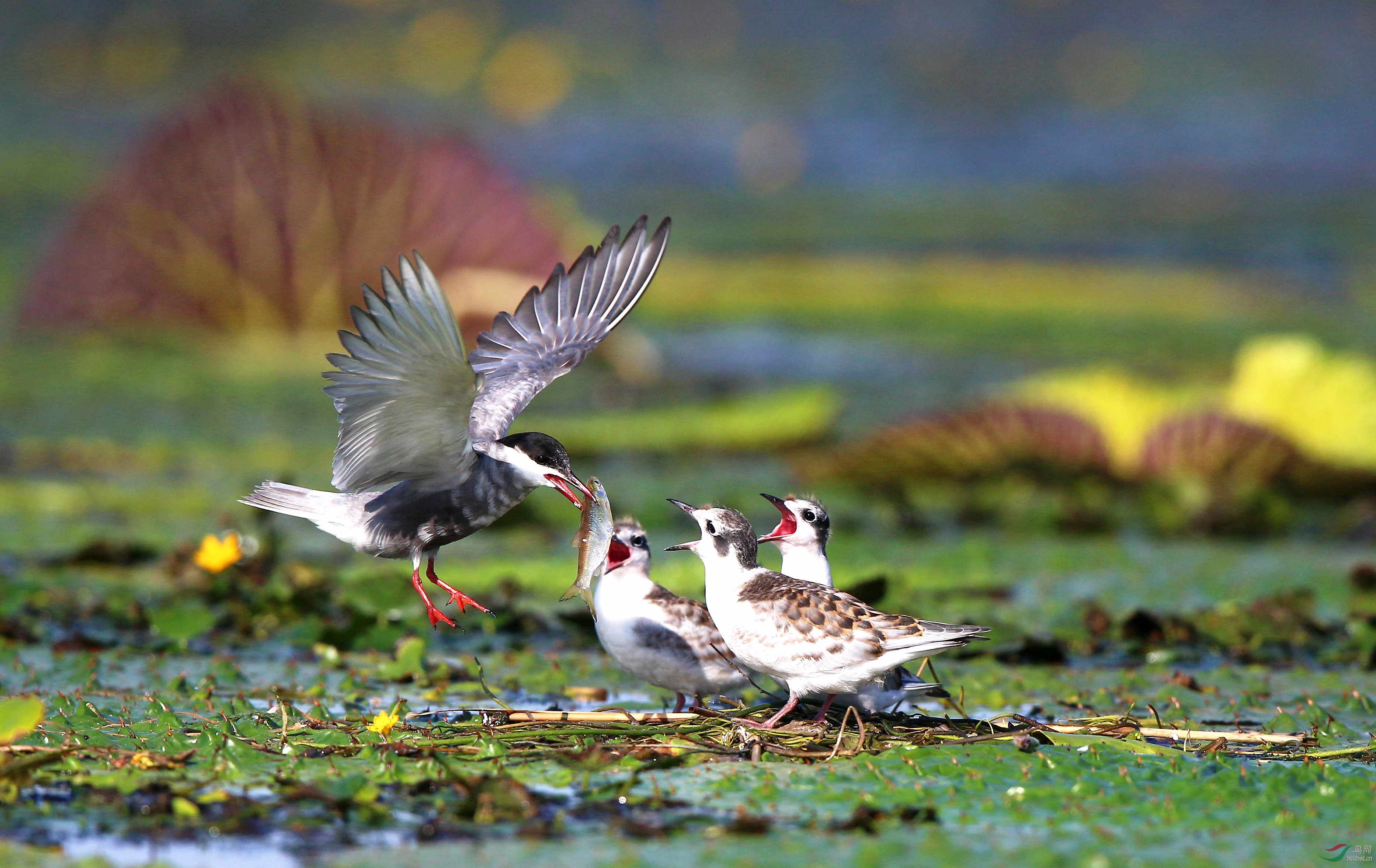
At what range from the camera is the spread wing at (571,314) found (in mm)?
5527

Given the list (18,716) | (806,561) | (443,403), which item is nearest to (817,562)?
(806,561)

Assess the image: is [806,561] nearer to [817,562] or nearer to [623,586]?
[817,562]

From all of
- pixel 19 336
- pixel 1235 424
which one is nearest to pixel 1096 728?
pixel 1235 424

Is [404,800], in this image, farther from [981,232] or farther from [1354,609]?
[981,232]

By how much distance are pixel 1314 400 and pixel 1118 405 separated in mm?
1145

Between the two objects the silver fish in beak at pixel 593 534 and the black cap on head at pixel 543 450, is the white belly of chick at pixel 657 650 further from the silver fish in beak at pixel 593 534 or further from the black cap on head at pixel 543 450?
the black cap on head at pixel 543 450

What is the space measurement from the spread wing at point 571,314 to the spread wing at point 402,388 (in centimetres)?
53

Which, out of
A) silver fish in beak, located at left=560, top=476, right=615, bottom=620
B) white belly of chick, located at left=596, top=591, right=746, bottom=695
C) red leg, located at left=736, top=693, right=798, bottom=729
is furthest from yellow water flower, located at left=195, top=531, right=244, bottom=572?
red leg, located at left=736, top=693, right=798, bottom=729

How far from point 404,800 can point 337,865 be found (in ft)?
1.79

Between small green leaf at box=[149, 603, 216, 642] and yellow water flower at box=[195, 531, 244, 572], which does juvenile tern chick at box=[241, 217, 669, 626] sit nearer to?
small green leaf at box=[149, 603, 216, 642]

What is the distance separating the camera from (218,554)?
7117 mm

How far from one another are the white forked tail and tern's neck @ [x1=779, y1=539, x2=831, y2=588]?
1410 mm

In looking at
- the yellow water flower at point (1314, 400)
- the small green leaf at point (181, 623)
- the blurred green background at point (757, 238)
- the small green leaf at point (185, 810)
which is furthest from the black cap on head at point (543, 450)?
the yellow water flower at point (1314, 400)

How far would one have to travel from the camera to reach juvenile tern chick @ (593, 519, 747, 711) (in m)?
5.58
